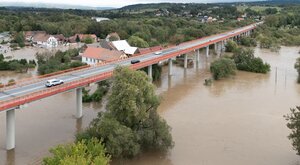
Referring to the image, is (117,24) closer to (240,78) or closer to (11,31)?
(11,31)

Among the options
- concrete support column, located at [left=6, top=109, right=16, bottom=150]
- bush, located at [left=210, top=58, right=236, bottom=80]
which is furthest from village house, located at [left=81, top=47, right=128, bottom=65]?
concrete support column, located at [left=6, top=109, right=16, bottom=150]

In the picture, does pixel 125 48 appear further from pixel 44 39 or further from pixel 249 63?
pixel 44 39

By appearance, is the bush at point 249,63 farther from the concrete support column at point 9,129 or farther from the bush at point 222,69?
the concrete support column at point 9,129

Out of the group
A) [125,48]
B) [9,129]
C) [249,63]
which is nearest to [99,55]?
[125,48]

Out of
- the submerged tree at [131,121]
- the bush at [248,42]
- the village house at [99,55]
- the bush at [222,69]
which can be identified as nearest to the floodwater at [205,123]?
the submerged tree at [131,121]

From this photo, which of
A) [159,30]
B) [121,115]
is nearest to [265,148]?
[121,115]
